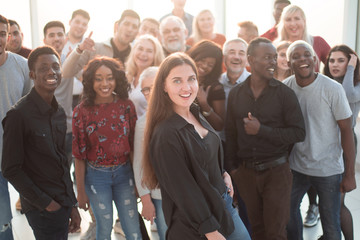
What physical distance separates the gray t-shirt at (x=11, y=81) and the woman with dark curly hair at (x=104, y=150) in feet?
1.44

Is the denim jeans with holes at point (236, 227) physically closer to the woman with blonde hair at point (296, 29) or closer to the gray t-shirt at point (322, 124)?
the gray t-shirt at point (322, 124)

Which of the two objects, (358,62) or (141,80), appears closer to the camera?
(141,80)

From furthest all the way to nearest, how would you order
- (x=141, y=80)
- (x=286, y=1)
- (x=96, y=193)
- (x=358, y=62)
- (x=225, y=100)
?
1. (x=286, y=1)
2. (x=358, y=62)
3. (x=225, y=100)
4. (x=141, y=80)
5. (x=96, y=193)

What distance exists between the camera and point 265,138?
7.29 feet

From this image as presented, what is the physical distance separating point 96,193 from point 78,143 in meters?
0.32

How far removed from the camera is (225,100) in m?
2.57

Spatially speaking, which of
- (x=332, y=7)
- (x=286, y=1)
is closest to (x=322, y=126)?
(x=286, y=1)

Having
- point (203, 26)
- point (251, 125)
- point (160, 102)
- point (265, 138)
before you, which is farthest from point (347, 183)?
point (203, 26)

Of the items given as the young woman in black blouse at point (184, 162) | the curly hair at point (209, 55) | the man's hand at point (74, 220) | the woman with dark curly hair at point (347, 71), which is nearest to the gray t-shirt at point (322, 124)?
the woman with dark curly hair at point (347, 71)

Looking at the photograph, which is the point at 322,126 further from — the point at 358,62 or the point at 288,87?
the point at 358,62

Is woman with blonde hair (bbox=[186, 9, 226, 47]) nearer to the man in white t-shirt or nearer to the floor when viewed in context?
the man in white t-shirt

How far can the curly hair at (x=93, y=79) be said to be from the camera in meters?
2.22

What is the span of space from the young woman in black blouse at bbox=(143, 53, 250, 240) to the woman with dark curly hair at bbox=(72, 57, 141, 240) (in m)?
0.52

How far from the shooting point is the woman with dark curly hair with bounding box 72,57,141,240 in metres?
2.13
